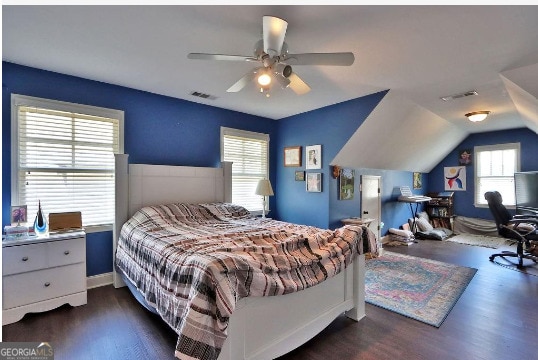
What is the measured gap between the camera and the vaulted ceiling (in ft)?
6.27

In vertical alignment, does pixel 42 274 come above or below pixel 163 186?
below

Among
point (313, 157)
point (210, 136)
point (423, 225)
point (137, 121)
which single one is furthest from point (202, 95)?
point (423, 225)

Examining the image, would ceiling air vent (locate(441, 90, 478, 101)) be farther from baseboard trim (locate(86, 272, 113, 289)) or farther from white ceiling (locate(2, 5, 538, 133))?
baseboard trim (locate(86, 272, 113, 289))

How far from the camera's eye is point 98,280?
10.4 ft

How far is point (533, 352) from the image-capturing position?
1.97m

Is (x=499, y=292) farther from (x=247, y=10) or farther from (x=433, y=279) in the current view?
(x=247, y=10)

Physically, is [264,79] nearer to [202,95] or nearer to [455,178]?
[202,95]

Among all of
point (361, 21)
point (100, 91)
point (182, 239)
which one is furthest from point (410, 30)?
point (100, 91)

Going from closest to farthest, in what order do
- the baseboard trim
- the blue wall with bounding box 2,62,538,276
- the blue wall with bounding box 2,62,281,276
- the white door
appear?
the blue wall with bounding box 2,62,281,276, the blue wall with bounding box 2,62,538,276, the baseboard trim, the white door

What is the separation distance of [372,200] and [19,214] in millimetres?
5101

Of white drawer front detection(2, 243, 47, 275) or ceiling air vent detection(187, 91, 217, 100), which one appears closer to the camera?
white drawer front detection(2, 243, 47, 275)

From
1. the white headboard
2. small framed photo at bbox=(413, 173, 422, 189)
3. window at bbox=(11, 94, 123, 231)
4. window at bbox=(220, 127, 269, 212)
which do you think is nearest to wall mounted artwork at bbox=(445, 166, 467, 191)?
small framed photo at bbox=(413, 173, 422, 189)

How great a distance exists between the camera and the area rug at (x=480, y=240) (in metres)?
5.18

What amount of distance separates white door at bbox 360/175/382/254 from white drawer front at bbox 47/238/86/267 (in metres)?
4.23
